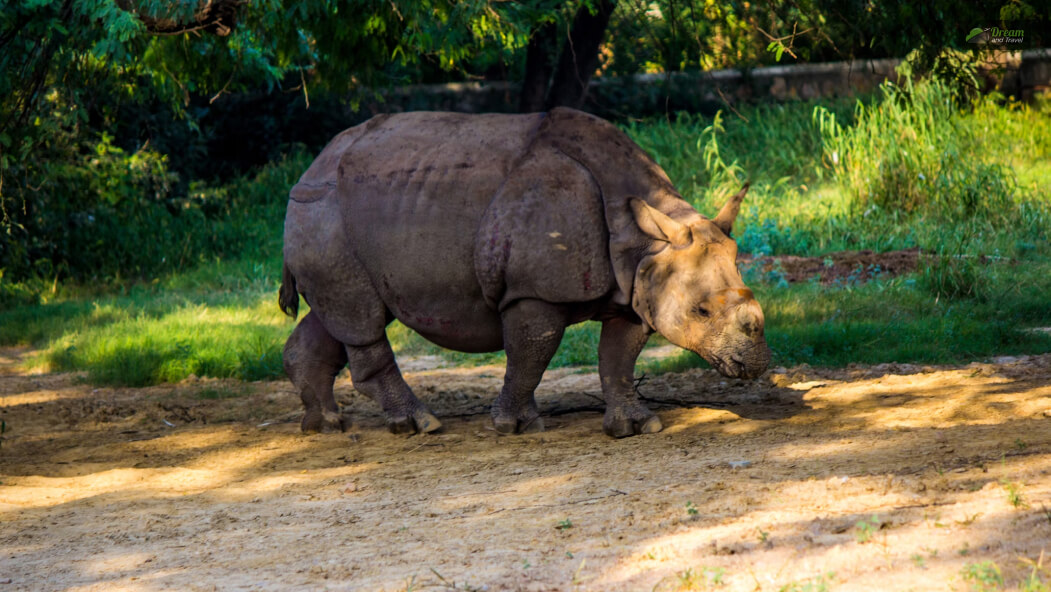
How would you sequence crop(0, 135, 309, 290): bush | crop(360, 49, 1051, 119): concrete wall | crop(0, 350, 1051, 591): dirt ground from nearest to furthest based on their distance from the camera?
crop(0, 350, 1051, 591): dirt ground < crop(0, 135, 309, 290): bush < crop(360, 49, 1051, 119): concrete wall

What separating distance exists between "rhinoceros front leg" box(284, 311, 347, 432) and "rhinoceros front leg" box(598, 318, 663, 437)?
175 centimetres

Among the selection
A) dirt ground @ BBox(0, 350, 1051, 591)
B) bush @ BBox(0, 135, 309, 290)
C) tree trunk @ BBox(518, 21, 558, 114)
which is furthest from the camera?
tree trunk @ BBox(518, 21, 558, 114)

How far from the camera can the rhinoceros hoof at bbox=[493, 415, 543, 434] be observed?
6.69 metres

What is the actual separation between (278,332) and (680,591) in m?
7.28

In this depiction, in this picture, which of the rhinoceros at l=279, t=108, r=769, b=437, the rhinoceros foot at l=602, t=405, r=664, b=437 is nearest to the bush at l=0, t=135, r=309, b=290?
the rhinoceros at l=279, t=108, r=769, b=437

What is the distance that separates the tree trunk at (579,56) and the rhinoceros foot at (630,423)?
7989mm

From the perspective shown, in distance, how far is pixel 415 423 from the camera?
698 cm

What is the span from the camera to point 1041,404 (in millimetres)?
5926

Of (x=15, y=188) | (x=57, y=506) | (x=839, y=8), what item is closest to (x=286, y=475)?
(x=57, y=506)

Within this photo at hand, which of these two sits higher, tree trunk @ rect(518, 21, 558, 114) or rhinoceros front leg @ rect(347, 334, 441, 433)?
tree trunk @ rect(518, 21, 558, 114)

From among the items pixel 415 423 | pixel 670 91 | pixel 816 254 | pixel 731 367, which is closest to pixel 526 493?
pixel 731 367

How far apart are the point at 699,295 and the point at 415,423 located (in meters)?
2.00

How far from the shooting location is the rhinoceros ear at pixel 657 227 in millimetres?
6070

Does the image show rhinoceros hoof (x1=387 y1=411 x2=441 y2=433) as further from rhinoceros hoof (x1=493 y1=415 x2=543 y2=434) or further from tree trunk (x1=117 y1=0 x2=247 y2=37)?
tree trunk (x1=117 y1=0 x2=247 y2=37)
